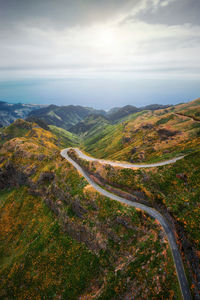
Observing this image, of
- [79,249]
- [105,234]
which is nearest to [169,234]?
[105,234]

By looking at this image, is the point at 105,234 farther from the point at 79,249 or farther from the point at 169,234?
the point at 169,234

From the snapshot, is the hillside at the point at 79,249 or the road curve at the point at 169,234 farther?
the hillside at the point at 79,249

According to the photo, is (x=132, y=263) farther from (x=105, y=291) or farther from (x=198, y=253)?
(x=198, y=253)

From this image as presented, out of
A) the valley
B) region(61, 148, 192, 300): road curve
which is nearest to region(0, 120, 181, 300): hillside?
the valley

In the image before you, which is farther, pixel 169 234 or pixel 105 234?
pixel 105 234

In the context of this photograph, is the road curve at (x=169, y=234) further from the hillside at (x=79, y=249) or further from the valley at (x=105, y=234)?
the hillside at (x=79, y=249)

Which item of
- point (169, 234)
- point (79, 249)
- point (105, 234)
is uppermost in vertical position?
point (169, 234)

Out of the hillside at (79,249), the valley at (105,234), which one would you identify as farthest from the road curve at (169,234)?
the hillside at (79,249)

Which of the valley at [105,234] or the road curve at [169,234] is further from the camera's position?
the valley at [105,234]

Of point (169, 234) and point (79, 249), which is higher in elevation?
point (169, 234)
